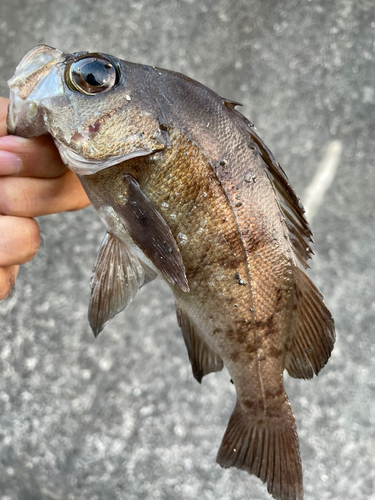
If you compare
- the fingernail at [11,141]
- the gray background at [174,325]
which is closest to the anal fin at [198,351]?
the fingernail at [11,141]

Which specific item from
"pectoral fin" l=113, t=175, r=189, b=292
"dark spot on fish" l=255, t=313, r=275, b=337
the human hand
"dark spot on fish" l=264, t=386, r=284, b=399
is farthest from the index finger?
"dark spot on fish" l=264, t=386, r=284, b=399

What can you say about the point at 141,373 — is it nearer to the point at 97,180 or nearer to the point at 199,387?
the point at 199,387

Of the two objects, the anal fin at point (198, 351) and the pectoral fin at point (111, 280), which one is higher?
the pectoral fin at point (111, 280)

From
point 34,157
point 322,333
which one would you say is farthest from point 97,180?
point 322,333

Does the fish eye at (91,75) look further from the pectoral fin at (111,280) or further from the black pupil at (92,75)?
the pectoral fin at (111,280)

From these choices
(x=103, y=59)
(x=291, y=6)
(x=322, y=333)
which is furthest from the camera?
(x=291, y=6)

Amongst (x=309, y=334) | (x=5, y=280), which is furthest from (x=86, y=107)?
(x=309, y=334)
